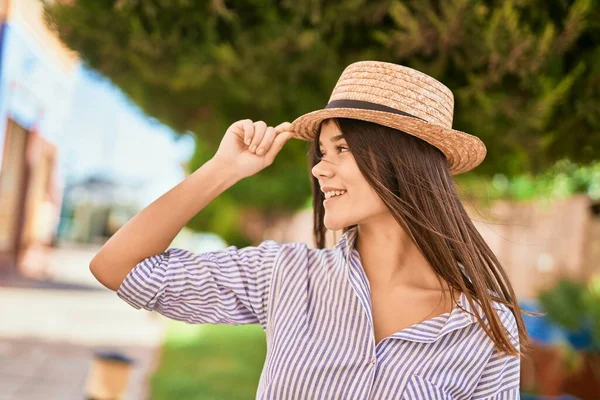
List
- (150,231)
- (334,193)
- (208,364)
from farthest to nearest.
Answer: (208,364) → (334,193) → (150,231)

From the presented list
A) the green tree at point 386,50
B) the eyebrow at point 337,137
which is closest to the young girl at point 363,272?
the eyebrow at point 337,137

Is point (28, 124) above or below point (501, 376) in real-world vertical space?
above

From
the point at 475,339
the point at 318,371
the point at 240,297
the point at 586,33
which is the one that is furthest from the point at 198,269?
the point at 586,33

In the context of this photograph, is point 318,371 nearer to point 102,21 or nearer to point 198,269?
point 198,269

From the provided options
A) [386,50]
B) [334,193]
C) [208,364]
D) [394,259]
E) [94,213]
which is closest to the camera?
[334,193]

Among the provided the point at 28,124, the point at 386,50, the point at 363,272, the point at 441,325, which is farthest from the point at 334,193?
the point at 28,124

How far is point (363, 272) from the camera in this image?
87.4 inches

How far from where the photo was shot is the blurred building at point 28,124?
38.0ft

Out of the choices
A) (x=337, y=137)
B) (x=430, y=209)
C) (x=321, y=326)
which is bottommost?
(x=321, y=326)

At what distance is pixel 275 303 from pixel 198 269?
0.88ft

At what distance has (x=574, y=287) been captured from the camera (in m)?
5.32

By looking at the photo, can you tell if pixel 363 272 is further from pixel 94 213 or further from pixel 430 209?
pixel 94 213

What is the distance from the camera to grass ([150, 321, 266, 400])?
662 cm

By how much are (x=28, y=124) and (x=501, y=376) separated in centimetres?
1359
